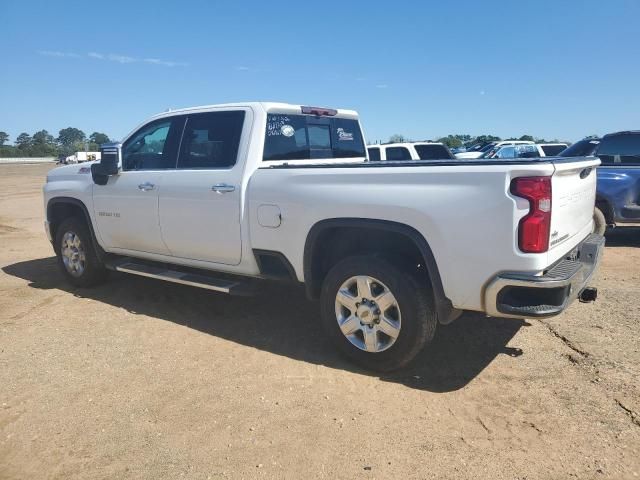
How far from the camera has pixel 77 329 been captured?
15.8 feet

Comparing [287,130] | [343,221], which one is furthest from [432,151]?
[343,221]

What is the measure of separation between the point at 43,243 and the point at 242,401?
7844 millimetres

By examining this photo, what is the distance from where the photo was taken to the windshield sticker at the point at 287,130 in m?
4.63

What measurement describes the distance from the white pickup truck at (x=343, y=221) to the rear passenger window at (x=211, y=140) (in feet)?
0.05

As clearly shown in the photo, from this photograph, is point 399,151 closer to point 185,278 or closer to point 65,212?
point 65,212

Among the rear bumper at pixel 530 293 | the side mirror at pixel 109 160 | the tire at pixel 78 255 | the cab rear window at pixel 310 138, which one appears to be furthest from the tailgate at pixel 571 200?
the tire at pixel 78 255

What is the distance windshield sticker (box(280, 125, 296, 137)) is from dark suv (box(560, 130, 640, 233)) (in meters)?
5.19

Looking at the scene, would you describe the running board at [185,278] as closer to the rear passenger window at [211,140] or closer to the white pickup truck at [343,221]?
the white pickup truck at [343,221]

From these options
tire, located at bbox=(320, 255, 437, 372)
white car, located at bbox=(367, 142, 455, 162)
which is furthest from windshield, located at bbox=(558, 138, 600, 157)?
tire, located at bbox=(320, 255, 437, 372)

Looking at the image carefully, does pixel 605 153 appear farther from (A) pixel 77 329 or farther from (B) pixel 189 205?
(A) pixel 77 329

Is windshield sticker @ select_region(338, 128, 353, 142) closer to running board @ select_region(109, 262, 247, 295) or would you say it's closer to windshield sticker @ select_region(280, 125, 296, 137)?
windshield sticker @ select_region(280, 125, 296, 137)

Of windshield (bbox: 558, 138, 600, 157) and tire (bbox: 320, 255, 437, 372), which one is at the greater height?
windshield (bbox: 558, 138, 600, 157)

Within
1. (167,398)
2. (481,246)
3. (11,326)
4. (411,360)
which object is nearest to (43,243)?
(11,326)

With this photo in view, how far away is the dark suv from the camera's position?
7680 mm
